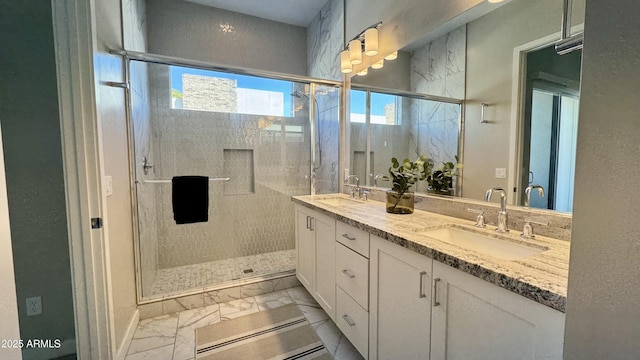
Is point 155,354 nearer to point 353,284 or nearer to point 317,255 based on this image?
point 317,255

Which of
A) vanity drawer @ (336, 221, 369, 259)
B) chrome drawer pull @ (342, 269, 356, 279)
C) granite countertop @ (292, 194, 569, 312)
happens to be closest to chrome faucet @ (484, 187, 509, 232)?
granite countertop @ (292, 194, 569, 312)

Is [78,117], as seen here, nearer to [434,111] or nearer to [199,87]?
[199,87]

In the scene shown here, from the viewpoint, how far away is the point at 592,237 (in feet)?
1.43

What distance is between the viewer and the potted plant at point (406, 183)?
67.3 inches

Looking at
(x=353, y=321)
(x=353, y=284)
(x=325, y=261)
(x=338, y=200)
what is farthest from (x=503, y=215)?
(x=338, y=200)

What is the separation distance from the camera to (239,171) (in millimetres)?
3135

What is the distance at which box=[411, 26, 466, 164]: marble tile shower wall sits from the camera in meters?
1.59

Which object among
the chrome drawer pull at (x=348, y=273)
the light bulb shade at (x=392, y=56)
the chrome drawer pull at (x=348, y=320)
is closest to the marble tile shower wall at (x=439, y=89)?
the light bulb shade at (x=392, y=56)

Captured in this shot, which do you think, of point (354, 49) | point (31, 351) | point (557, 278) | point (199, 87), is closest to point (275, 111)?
point (199, 87)

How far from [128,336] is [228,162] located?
1.83 metres

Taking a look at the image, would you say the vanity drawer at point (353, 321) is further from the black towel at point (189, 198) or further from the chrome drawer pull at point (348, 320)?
the black towel at point (189, 198)

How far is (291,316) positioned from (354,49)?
2264 mm

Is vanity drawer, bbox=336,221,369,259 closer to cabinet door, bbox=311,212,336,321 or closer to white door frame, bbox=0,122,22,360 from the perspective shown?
cabinet door, bbox=311,212,336,321

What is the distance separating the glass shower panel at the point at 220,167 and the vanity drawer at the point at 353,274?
3.69 feet
